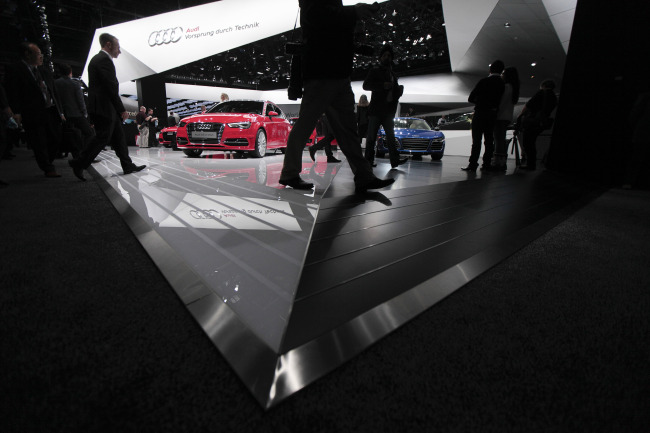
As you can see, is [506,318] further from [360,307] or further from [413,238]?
[413,238]

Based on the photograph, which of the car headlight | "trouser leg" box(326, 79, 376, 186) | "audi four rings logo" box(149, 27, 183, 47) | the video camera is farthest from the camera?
"audi four rings logo" box(149, 27, 183, 47)

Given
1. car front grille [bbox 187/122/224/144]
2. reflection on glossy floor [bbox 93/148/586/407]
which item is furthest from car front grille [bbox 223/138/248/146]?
reflection on glossy floor [bbox 93/148/586/407]

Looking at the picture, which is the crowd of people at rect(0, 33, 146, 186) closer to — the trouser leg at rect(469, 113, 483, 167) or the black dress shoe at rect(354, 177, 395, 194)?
the black dress shoe at rect(354, 177, 395, 194)

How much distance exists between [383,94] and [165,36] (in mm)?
9321

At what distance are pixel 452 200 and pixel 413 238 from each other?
50.7 inches

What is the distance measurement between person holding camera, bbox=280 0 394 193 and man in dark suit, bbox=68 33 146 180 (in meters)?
2.18

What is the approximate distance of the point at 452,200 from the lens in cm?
275

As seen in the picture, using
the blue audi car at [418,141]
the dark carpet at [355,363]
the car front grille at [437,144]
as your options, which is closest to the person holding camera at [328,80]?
the dark carpet at [355,363]

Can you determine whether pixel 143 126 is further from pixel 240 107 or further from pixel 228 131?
pixel 228 131

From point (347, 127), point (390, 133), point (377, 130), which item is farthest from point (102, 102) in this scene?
point (390, 133)

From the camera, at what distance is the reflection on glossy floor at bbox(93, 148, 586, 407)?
79cm

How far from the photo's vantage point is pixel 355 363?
0.74m

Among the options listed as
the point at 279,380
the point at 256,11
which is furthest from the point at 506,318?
the point at 256,11

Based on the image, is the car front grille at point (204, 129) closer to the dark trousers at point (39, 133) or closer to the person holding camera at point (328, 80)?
the dark trousers at point (39, 133)
